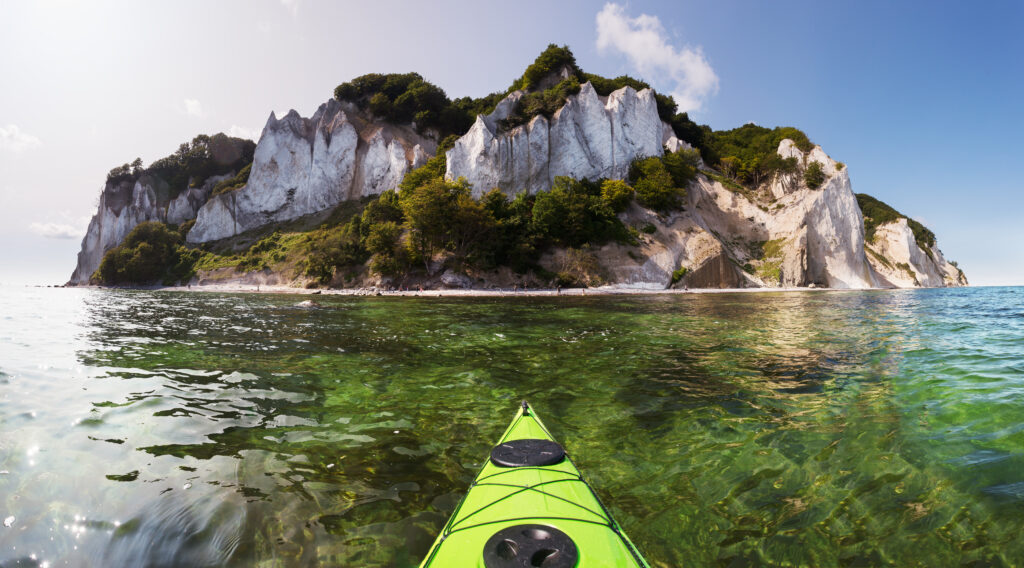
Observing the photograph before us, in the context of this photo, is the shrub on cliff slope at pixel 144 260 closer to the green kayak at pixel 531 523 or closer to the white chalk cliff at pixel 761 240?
the white chalk cliff at pixel 761 240

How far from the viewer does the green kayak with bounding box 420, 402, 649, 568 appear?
236 centimetres

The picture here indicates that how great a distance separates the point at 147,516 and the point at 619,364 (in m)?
8.84

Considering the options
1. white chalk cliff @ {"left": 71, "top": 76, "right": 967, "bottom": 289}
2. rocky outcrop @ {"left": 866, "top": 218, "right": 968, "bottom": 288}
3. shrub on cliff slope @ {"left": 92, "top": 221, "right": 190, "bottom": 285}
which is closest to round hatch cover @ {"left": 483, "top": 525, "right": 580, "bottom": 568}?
white chalk cliff @ {"left": 71, "top": 76, "right": 967, "bottom": 289}

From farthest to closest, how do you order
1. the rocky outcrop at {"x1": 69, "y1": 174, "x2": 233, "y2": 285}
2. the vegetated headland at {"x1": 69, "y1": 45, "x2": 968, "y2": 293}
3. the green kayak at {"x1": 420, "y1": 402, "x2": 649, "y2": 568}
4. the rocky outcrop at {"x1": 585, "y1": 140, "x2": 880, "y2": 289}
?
1. the rocky outcrop at {"x1": 69, "y1": 174, "x2": 233, "y2": 285}
2. the rocky outcrop at {"x1": 585, "y1": 140, "x2": 880, "y2": 289}
3. the vegetated headland at {"x1": 69, "y1": 45, "x2": 968, "y2": 293}
4. the green kayak at {"x1": 420, "y1": 402, "x2": 649, "y2": 568}

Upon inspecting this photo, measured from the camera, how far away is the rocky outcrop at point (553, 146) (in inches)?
2228

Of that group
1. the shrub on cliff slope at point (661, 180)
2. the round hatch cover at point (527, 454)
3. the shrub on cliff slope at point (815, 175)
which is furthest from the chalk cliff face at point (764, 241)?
the round hatch cover at point (527, 454)

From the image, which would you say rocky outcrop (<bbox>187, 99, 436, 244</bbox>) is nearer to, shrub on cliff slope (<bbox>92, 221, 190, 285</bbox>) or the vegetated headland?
the vegetated headland

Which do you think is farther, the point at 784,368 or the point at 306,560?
the point at 784,368

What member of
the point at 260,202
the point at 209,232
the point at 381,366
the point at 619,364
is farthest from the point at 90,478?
the point at 209,232

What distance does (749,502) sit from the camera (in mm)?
4012

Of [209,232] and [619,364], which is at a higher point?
[209,232]

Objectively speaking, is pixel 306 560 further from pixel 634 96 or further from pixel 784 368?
pixel 634 96

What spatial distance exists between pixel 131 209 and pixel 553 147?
335ft

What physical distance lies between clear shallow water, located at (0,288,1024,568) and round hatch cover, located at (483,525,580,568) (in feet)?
4.25
